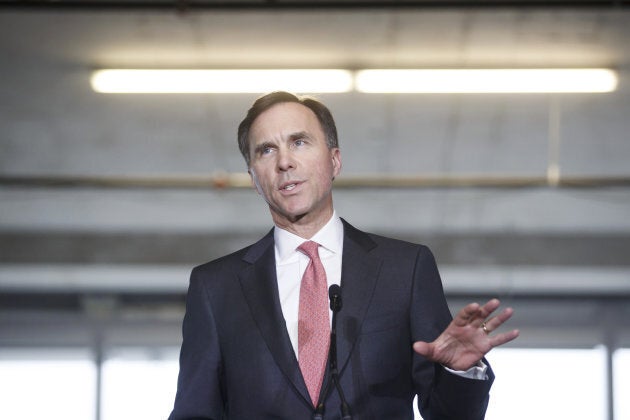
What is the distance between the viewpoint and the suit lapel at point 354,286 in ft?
5.06

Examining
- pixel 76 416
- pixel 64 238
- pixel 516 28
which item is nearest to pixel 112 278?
pixel 64 238

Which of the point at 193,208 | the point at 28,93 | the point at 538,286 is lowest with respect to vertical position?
the point at 538,286

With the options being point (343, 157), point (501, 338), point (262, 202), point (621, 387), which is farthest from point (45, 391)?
point (501, 338)

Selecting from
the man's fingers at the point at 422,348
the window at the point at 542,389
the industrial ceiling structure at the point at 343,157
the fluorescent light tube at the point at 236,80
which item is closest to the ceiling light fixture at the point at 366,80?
the fluorescent light tube at the point at 236,80

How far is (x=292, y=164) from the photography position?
65.1 inches

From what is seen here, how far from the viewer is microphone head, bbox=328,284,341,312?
147 cm

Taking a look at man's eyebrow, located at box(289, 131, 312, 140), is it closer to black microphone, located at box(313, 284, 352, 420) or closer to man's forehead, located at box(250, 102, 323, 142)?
man's forehead, located at box(250, 102, 323, 142)

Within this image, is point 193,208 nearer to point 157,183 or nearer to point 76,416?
point 157,183

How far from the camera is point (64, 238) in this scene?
898cm

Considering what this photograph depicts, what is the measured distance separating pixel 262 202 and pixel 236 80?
2188mm

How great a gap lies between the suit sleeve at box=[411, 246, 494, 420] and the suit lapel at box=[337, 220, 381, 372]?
0.07m

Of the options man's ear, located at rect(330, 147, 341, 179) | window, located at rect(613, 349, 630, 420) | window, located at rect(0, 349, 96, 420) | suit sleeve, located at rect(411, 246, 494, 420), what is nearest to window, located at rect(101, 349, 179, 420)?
window, located at rect(0, 349, 96, 420)

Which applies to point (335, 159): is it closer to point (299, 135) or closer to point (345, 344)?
point (299, 135)

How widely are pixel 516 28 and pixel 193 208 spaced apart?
3491 mm
